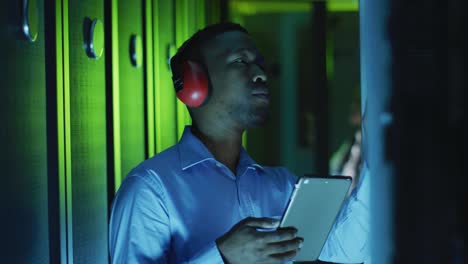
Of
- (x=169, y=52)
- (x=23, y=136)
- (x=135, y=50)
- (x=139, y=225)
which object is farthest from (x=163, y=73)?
(x=23, y=136)

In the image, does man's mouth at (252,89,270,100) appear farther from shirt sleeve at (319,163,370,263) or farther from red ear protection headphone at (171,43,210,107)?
shirt sleeve at (319,163,370,263)

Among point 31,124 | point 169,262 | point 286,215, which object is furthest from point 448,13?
point 169,262

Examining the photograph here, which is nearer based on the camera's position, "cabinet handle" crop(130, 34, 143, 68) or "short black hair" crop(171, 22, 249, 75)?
"short black hair" crop(171, 22, 249, 75)

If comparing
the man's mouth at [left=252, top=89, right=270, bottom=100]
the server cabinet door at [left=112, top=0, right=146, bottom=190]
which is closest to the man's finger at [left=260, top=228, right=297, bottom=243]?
the man's mouth at [left=252, top=89, right=270, bottom=100]

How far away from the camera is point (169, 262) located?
138 centimetres

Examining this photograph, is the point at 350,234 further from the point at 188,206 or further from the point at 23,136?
the point at 23,136

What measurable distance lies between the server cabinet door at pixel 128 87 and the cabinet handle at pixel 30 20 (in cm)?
54

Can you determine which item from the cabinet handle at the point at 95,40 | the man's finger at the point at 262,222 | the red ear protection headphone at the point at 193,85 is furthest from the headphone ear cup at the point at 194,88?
the man's finger at the point at 262,222

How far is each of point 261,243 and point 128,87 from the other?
919 mm

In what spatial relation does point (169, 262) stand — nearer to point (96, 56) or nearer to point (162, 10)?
point (96, 56)

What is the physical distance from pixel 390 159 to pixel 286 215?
2.45 ft

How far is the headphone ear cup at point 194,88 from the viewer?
1.51m

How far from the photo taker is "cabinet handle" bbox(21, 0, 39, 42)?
111 centimetres

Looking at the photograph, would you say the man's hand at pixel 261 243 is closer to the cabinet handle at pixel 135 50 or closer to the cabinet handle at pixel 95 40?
the cabinet handle at pixel 95 40
